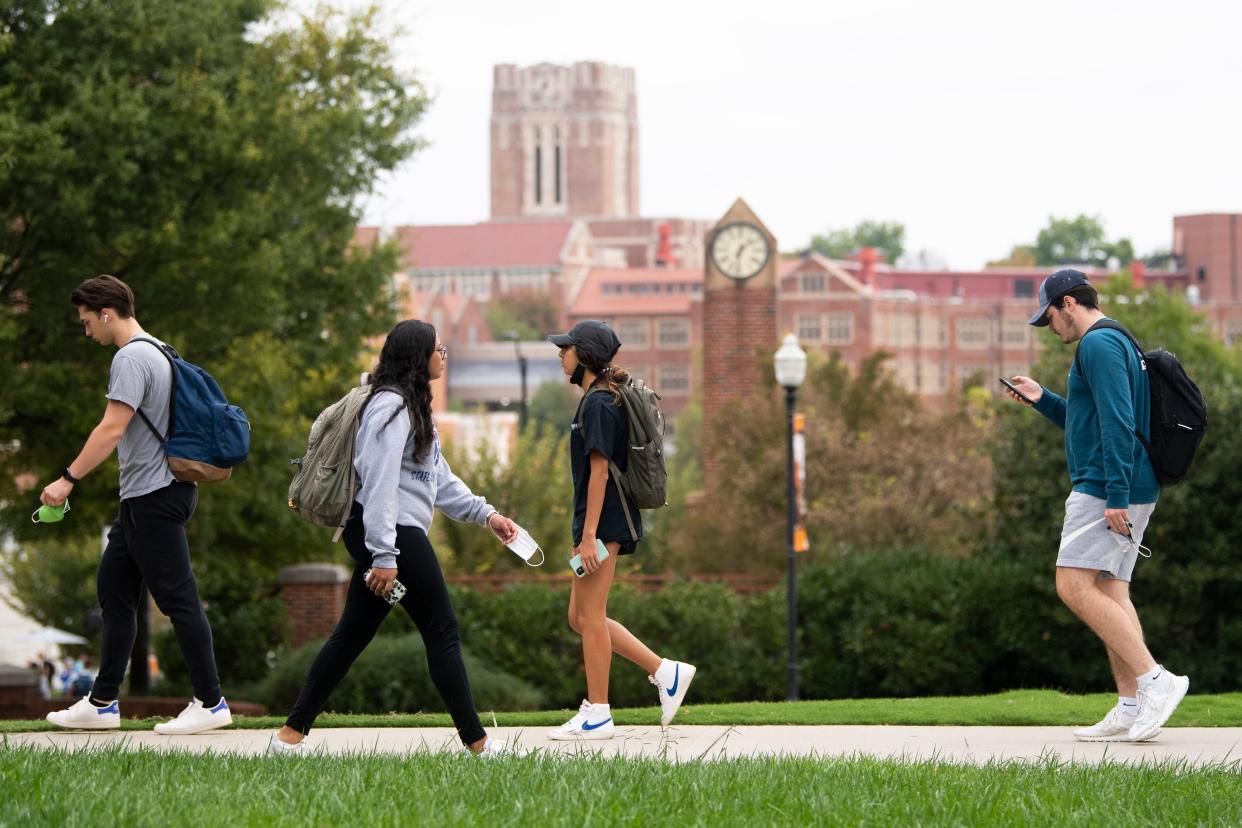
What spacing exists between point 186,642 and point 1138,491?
3918 mm

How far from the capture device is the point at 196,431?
7.41 m

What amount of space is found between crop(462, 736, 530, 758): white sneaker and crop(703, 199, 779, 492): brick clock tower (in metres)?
31.2

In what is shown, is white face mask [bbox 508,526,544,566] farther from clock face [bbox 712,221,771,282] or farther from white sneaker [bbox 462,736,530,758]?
clock face [bbox 712,221,771,282]

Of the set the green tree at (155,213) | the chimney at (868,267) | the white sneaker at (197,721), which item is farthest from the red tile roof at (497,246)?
the white sneaker at (197,721)

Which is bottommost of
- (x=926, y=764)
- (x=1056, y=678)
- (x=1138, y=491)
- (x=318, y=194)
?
(x=1056, y=678)

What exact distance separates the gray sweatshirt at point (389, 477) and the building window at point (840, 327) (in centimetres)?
12365

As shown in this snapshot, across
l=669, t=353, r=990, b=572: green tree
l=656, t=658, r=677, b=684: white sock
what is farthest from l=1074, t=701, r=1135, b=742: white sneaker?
l=669, t=353, r=990, b=572: green tree

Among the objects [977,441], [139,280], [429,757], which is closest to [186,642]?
[429,757]

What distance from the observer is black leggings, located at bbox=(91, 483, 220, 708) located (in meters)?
7.38

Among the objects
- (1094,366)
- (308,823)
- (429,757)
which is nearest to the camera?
(308,823)

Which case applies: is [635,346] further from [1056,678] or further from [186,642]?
[186,642]

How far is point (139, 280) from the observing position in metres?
18.9

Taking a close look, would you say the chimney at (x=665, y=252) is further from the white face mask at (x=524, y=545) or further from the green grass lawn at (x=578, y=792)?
the green grass lawn at (x=578, y=792)

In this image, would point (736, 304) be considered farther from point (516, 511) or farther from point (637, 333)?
point (637, 333)
